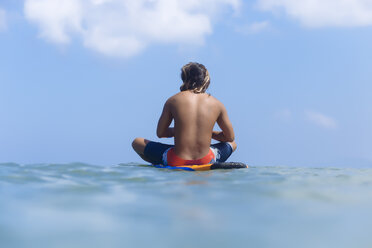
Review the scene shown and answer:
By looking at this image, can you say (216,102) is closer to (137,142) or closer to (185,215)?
(137,142)

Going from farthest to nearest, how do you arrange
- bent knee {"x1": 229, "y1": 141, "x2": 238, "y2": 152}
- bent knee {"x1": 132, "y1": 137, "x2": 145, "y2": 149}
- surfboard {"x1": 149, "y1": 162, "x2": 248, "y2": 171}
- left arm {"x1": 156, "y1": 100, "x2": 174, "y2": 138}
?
1. bent knee {"x1": 229, "y1": 141, "x2": 238, "y2": 152}
2. bent knee {"x1": 132, "y1": 137, "x2": 145, "y2": 149}
3. left arm {"x1": 156, "y1": 100, "x2": 174, "y2": 138}
4. surfboard {"x1": 149, "y1": 162, "x2": 248, "y2": 171}

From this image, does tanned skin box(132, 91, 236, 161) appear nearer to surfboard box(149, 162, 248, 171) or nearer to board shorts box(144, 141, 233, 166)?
board shorts box(144, 141, 233, 166)

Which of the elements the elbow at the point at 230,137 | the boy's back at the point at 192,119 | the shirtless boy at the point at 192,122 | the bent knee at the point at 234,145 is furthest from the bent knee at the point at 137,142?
the bent knee at the point at 234,145

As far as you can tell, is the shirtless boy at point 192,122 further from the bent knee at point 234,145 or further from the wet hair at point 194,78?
the bent knee at point 234,145

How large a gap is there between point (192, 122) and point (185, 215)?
10.0 feet

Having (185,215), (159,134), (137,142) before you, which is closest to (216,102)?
(159,134)

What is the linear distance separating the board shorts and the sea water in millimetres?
2098

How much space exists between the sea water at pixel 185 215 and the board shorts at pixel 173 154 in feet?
6.88

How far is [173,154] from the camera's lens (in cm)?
524

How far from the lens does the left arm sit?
5.12 metres

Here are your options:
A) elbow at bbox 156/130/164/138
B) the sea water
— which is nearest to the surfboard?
elbow at bbox 156/130/164/138

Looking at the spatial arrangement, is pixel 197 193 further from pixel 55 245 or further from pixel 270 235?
pixel 55 245

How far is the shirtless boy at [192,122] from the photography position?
16.4 feet

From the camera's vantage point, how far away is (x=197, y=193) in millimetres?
2684
